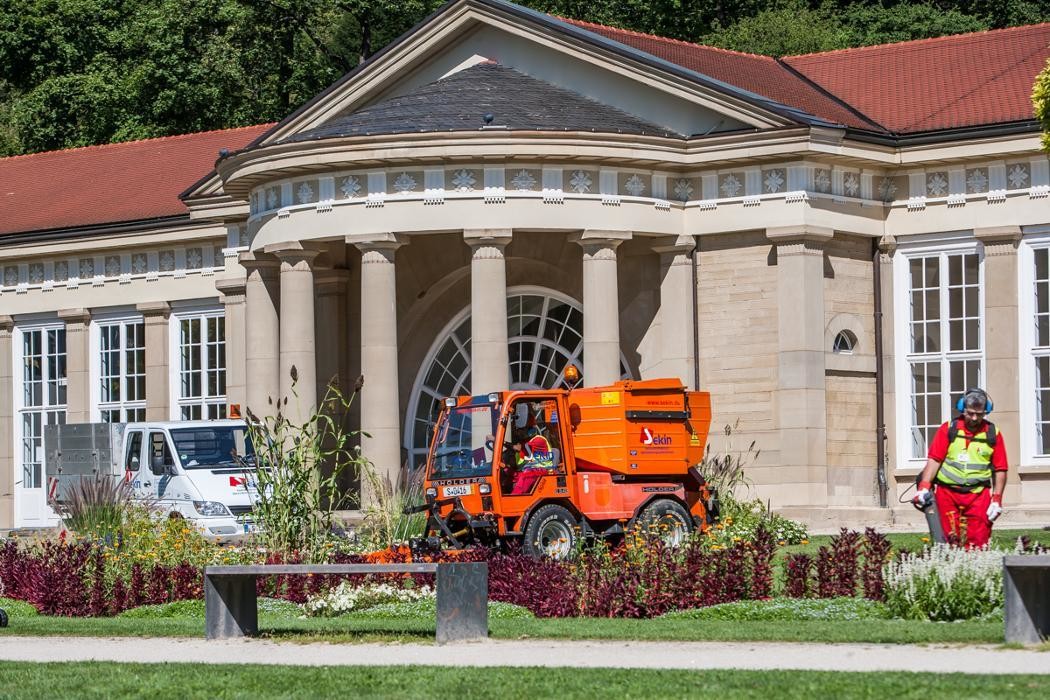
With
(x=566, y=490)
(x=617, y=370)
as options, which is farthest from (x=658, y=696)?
(x=617, y=370)

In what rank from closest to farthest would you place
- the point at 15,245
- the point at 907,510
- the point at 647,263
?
1. the point at 907,510
2. the point at 647,263
3. the point at 15,245

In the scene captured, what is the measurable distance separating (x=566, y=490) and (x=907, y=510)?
1025 cm

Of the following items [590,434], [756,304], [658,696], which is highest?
[756,304]

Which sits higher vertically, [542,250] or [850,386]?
[542,250]

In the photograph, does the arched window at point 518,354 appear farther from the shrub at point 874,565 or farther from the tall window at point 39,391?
the shrub at point 874,565

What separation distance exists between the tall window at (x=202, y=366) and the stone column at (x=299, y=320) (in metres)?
8.99

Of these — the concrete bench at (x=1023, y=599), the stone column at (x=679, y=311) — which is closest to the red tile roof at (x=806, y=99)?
the stone column at (x=679, y=311)

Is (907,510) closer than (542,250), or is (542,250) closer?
(907,510)

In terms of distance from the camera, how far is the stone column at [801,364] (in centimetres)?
3397

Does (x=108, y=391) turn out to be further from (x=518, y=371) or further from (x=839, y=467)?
(x=839, y=467)

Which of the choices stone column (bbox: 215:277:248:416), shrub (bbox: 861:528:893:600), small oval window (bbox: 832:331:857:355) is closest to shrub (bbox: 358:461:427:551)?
shrub (bbox: 861:528:893:600)

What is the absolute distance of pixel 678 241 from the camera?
35.5m

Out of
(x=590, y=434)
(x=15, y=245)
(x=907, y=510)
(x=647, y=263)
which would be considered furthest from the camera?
(x=15, y=245)

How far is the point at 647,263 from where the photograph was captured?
36.2 metres
